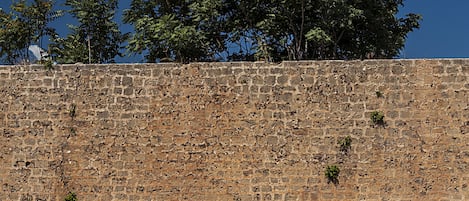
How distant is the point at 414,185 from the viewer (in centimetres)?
1002

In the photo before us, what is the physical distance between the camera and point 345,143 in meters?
10.1

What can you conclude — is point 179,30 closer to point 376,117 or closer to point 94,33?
point 94,33

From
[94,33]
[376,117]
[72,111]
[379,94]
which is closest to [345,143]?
[376,117]

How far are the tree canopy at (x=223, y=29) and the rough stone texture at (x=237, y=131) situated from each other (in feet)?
22.0

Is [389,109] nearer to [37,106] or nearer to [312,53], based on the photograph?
[37,106]

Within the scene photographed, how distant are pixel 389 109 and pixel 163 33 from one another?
908 cm

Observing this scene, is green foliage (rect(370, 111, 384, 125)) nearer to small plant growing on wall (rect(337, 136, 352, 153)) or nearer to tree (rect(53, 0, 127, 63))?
small plant growing on wall (rect(337, 136, 352, 153))

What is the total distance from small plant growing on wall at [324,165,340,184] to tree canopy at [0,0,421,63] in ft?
24.1

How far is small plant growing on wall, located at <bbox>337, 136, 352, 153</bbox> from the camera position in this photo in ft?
33.2

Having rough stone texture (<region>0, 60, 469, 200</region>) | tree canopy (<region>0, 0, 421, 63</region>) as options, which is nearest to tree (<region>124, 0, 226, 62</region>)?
tree canopy (<region>0, 0, 421, 63</region>)

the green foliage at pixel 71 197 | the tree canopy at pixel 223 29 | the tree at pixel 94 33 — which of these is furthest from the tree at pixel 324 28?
the green foliage at pixel 71 197

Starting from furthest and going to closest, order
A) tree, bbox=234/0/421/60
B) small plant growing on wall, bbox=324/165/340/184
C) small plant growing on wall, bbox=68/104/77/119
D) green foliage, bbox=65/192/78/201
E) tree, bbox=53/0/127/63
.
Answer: tree, bbox=53/0/127/63, tree, bbox=234/0/421/60, small plant growing on wall, bbox=68/104/77/119, green foliage, bbox=65/192/78/201, small plant growing on wall, bbox=324/165/340/184

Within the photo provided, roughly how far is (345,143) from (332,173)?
23.0 inches

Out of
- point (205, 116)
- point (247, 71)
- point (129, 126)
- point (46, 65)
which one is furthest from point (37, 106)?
point (247, 71)
